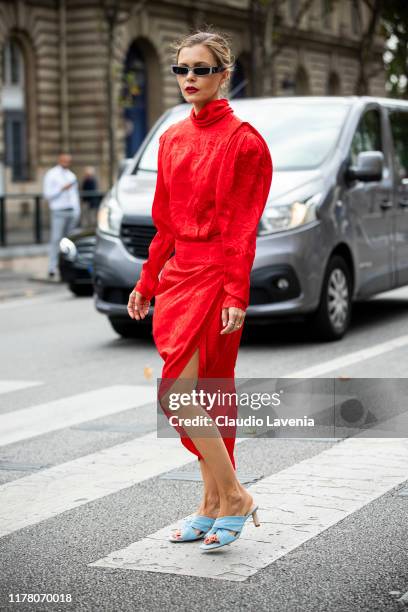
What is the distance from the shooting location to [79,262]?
613 inches

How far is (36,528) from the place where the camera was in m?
5.12

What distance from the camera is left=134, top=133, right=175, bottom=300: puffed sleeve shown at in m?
4.74

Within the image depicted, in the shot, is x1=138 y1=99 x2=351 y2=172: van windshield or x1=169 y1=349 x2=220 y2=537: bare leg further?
x1=138 y1=99 x2=351 y2=172: van windshield

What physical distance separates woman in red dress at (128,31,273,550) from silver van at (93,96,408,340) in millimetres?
5562

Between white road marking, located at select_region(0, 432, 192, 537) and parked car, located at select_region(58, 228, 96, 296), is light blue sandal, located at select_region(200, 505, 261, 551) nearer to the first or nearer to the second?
white road marking, located at select_region(0, 432, 192, 537)

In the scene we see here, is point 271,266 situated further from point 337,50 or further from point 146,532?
point 337,50

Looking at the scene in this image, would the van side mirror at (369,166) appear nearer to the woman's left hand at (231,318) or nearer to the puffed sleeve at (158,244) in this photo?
the puffed sleeve at (158,244)

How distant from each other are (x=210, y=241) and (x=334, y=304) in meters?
6.24

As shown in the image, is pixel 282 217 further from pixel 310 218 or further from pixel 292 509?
pixel 292 509

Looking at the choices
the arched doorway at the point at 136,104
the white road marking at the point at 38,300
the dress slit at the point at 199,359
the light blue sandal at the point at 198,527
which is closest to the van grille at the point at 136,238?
the white road marking at the point at 38,300

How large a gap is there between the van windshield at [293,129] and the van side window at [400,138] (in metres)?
0.81

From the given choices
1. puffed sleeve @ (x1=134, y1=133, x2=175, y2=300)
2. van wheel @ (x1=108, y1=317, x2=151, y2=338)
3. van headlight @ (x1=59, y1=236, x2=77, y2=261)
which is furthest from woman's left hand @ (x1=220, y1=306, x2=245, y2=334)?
van headlight @ (x1=59, y1=236, x2=77, y2=261)

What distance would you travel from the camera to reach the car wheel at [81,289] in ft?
52.4

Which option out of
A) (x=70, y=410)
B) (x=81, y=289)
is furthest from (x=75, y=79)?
(x=70, y=410)
